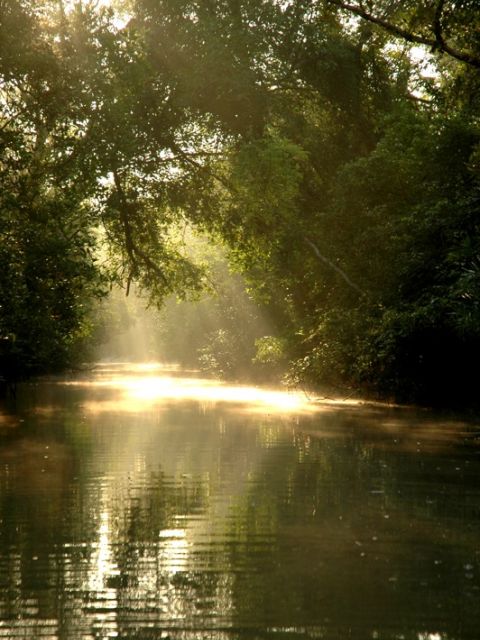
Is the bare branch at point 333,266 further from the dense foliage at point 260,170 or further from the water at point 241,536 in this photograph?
the water at point 241,536

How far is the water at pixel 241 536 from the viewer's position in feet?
22.0

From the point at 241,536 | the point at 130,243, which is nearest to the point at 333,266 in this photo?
the point at 130,243

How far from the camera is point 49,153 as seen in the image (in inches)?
997

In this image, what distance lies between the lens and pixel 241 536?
977 centimetres

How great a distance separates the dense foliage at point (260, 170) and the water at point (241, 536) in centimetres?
672

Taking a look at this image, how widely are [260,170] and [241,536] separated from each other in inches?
771

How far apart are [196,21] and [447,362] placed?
14816mm

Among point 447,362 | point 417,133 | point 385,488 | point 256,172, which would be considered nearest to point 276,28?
point 256,172

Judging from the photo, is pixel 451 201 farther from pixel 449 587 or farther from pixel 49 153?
pixel 449 587

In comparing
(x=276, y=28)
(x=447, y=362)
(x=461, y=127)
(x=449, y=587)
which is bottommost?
(x=449, y=587)

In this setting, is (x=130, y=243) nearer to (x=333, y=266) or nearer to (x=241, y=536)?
(x=333, y=266)

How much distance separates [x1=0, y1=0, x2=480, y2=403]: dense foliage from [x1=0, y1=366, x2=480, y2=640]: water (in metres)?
6.72

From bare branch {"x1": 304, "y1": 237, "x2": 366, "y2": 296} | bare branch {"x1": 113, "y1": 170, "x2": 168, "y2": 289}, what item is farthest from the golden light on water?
bare branch {"x1": 113, "y1": 170, "x2": 168, "y2": 289}

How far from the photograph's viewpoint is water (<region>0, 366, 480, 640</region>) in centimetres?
671
